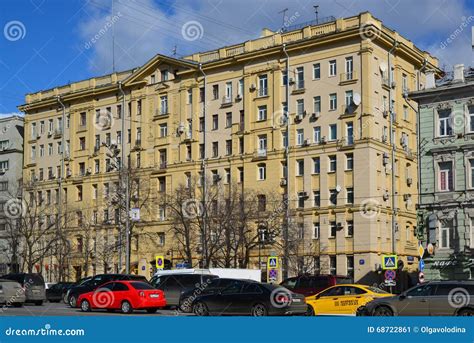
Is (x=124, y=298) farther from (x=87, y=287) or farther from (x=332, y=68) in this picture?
(x=332, y=68)

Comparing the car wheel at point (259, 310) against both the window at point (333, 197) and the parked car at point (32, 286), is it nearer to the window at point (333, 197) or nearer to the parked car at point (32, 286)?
the parked car at point (32, 286)

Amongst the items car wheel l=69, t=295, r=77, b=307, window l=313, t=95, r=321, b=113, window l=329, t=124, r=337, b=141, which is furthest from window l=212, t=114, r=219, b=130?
car wheel l=69, t=295, r=77, b=307

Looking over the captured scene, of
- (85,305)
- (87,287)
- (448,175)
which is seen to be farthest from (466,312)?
(448,175)

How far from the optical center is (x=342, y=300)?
31938 mm

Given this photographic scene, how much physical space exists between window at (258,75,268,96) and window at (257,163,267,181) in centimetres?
630

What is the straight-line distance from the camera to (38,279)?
4294 centimetres

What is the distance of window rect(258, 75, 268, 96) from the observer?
70.4 metres

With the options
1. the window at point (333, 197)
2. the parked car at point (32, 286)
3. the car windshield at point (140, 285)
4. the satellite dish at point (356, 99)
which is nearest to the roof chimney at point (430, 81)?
the satellite dish at point (356, 99)

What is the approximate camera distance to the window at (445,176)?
4969 cm

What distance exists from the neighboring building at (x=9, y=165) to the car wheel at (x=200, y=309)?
56458 millimetres

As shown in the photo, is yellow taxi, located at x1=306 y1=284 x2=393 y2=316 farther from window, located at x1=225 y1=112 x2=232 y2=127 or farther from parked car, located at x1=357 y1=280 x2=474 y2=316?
window, located at x1=225 y1=112 x2=232 y2=127

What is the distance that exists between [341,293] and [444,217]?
1972 cm

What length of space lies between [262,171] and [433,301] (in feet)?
145

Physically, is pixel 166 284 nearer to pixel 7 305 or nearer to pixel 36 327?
pixel 7 305
